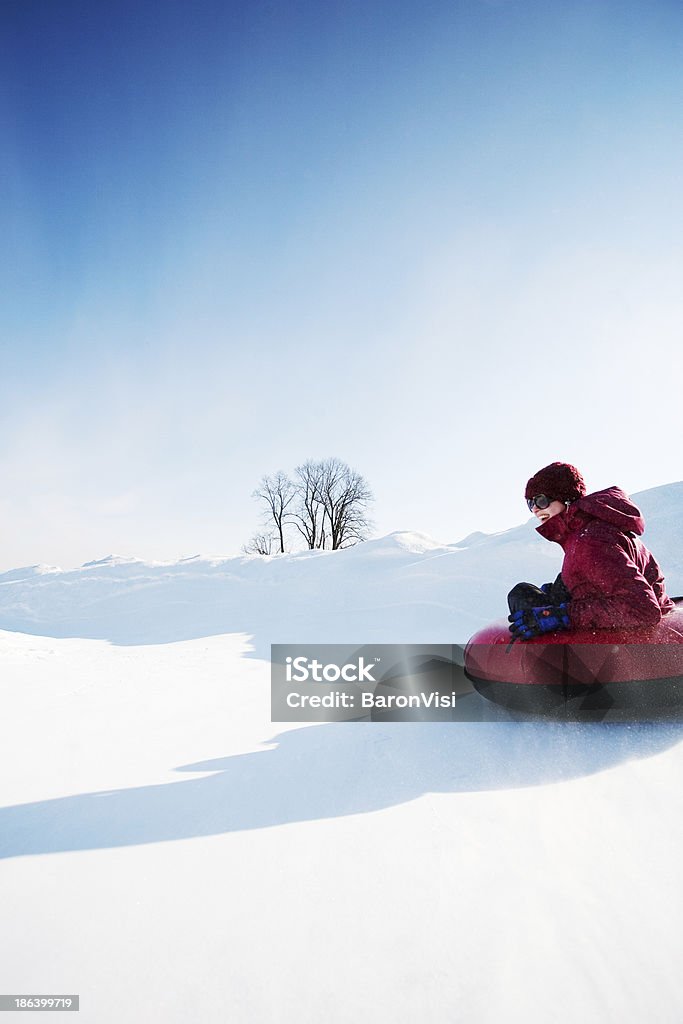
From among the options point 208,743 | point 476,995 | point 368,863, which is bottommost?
point 476,995

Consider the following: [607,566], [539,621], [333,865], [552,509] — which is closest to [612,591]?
[607,566]

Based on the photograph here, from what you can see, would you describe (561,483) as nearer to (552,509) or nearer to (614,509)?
(552,509)

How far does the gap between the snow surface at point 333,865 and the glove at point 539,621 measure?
529mm

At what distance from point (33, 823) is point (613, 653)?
2.61 metres

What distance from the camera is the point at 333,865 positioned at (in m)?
1.55

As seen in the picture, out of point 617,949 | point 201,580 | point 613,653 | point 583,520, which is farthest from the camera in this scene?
point 201,580

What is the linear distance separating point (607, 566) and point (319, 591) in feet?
23.9

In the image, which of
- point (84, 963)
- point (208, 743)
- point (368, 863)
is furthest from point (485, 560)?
point (84, 963)

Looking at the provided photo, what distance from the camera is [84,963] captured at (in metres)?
1.21

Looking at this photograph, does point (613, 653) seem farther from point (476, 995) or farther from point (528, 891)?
point (476, 995)

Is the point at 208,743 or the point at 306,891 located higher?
the point at 208,743

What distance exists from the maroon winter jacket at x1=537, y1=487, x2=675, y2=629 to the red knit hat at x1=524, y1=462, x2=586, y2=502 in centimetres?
9

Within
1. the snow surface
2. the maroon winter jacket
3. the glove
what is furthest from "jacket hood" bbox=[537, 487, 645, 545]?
the snow surface

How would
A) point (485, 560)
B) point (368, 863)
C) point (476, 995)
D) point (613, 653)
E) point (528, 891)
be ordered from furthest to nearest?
point (485, 560) < point (613, 653) < point (368, 863) < point (528, 891) < point (476, 995)
